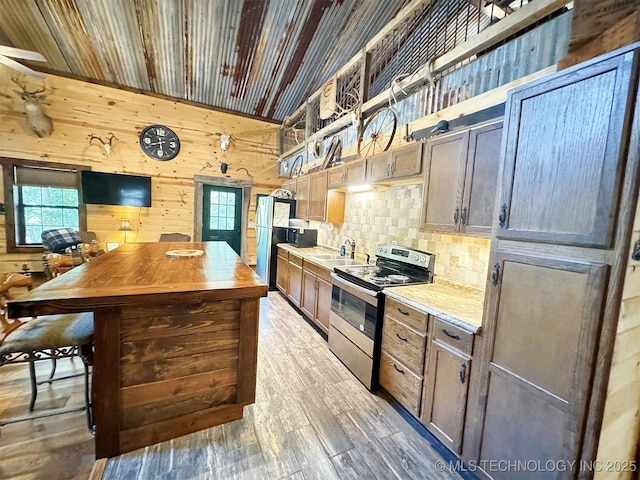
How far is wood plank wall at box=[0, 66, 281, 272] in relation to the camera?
14.5 feet

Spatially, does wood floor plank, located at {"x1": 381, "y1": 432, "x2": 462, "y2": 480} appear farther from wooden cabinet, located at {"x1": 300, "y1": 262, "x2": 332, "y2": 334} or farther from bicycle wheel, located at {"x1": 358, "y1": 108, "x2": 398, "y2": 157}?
bicycle wheel, located at {"x1": 358, "y1": 108, "x2": 398, "y2": 157}

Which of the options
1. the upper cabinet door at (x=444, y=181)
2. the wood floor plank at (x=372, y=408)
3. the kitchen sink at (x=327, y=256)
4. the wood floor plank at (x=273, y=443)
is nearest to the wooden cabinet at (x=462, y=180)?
the upper cabinet door at (x=444, y=181)

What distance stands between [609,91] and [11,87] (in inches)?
284

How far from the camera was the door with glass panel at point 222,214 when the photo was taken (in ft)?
18.7

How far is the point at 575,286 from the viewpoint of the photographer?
42.3 inches

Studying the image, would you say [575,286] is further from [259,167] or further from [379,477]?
[259,167]

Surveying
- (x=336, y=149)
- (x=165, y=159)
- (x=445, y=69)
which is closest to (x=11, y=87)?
(x=165, y=159)

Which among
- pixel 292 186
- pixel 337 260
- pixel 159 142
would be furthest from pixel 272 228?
pixel 159 142

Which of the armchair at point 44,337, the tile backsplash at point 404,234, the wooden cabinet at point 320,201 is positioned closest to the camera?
the armchair at point 44,337

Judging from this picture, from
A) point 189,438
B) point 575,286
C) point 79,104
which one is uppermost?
point 79,104

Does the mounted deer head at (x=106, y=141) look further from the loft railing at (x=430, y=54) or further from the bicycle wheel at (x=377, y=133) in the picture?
the bicycle wheel at (x=377, y=133)

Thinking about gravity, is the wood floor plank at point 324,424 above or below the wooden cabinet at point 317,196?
below

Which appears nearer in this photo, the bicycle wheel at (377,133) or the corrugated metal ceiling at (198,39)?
the bicycle wheel at (377,133)

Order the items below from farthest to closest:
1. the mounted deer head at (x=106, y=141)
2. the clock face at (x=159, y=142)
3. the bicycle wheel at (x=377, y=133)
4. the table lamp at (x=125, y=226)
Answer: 1. the clock face at (x=159, y=142)
2. the table lamp at (x=125, y=226)
3. the mounted deer head at (x=106, y=141)
4. the bicycle wheel at (x=377, y=133)
